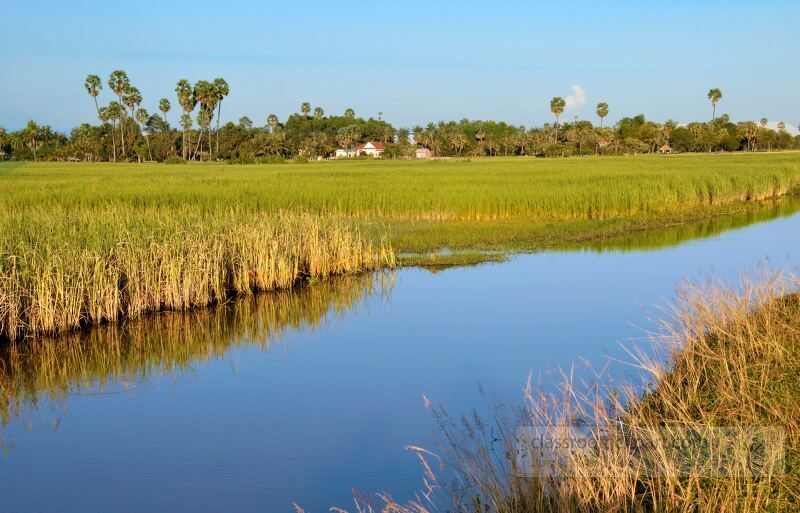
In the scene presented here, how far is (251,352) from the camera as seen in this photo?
9297 mm

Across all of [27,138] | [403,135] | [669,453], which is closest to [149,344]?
[669,453]

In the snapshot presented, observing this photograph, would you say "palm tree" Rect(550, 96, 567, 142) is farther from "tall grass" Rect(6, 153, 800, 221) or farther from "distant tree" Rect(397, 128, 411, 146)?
"tall grass" Rect(6, 153, 800, 221)

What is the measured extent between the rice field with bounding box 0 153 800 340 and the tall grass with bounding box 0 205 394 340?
2 centimetres

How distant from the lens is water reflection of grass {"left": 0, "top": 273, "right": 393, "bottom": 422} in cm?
812

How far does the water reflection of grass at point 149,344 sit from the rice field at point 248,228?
0.32 metres

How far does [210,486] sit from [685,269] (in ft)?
36.9

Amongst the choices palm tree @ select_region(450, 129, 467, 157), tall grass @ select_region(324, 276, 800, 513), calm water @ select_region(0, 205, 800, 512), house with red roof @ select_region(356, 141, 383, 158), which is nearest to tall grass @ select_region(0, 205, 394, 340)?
calm water @ select_region(0, 205, 800, 512)

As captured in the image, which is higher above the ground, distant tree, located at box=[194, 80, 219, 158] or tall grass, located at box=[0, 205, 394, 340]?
distant tree, located at box=[194, 80, 219, 158]

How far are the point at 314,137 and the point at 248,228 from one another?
93.3 m

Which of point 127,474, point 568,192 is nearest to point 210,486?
point 127,474

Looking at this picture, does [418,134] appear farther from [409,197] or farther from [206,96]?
[409,197]

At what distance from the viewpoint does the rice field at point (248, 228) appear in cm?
946

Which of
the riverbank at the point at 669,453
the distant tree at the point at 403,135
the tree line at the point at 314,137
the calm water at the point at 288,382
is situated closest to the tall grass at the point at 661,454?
the riverbank at the point at 669,453

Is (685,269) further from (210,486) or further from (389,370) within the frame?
(210,486)
